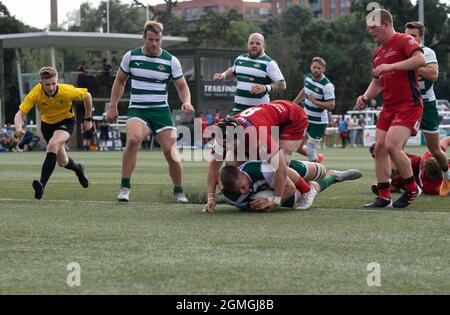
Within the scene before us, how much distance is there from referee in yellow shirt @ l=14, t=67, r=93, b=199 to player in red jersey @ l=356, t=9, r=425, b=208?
4.29 m

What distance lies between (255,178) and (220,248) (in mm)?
2763

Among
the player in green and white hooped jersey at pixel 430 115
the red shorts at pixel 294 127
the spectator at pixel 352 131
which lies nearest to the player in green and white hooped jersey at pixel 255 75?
the player in green and white hooped jersey at pixel 430 115

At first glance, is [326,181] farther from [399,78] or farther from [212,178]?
[212,178]

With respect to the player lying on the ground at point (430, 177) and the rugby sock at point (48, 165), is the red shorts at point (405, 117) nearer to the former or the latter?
the player lying on the ground at point (430, 177)

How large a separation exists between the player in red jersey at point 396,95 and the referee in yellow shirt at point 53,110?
4.29 m

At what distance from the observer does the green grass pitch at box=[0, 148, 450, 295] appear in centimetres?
554

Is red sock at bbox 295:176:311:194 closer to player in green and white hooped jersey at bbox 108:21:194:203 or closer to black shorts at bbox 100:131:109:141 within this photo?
player in green and white hooped jersey at bbox 108:21:194:203

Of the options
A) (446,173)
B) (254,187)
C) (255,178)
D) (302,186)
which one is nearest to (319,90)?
(446,173)

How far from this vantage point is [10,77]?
66.2 metres

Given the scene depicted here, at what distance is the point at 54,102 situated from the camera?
12.8 m

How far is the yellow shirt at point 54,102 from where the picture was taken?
12.8 metres
